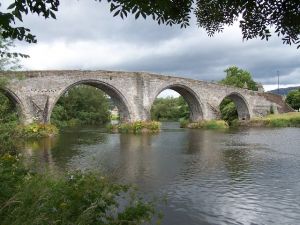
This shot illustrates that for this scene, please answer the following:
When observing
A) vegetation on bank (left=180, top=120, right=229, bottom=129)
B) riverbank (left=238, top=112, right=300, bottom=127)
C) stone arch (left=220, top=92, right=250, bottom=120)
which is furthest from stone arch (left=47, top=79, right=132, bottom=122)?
stone arch (left=220, top=92, right=250, bottom=120)

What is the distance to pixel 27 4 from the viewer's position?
317 centimetres

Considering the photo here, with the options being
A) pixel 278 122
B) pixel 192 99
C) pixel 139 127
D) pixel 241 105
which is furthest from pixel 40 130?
pixel 241 105

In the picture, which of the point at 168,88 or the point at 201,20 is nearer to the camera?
the point at 201,20

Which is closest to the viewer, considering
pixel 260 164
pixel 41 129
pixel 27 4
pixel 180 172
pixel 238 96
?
pixel 27 4

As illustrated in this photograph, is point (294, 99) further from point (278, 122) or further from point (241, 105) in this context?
point (278, 122)

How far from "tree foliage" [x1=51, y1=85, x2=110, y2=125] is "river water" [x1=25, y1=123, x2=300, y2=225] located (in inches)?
1347

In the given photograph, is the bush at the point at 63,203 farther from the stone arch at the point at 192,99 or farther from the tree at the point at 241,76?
the tree at the point at 241,76

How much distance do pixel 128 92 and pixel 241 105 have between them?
711 inches

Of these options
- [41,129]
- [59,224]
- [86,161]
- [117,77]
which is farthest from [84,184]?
[117,77]

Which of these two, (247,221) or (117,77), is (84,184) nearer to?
(247,221)

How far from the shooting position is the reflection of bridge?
24.6m

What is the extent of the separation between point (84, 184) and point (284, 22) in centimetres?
350

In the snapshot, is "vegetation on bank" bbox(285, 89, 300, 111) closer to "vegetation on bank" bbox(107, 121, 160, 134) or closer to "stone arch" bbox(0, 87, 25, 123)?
"vegetation on bank" bbox(107, 121, 160, 134)

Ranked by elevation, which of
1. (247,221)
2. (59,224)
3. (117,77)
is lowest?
(247,221)
